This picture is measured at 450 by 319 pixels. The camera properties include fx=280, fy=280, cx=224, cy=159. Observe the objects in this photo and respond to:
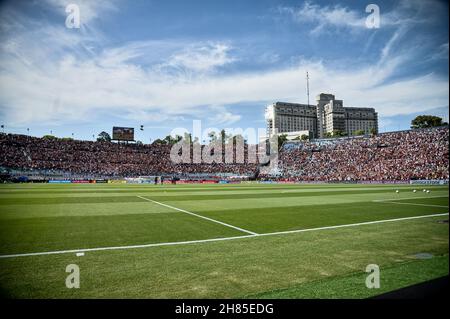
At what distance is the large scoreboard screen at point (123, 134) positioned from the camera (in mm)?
81812

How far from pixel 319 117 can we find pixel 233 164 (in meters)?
95.3

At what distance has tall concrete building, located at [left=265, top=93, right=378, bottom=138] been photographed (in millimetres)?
139750

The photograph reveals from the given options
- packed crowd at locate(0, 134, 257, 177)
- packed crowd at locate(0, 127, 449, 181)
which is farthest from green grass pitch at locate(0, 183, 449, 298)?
packed crowd at locate(0, 134, 257, 177)

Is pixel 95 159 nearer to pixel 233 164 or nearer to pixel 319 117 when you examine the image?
pixel 233 164

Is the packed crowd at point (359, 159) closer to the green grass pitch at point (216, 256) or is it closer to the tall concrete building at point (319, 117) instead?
the green grass pitch at point (216, 256)

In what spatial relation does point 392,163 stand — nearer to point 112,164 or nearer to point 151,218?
point 151,218

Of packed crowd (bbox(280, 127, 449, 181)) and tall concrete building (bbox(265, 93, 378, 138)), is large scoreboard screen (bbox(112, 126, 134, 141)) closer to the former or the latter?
packed crowd (bbox(280, 127, 449, 181))

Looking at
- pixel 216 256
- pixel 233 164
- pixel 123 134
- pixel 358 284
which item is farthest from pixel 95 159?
pixel 358 284

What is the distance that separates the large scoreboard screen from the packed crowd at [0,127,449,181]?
2.88 m

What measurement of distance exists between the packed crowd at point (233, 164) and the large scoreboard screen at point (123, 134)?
113 inches

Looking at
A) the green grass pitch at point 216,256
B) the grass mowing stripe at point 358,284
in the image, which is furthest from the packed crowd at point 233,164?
the grass mowing stripe at point 358,284

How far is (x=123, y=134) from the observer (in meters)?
82.9
